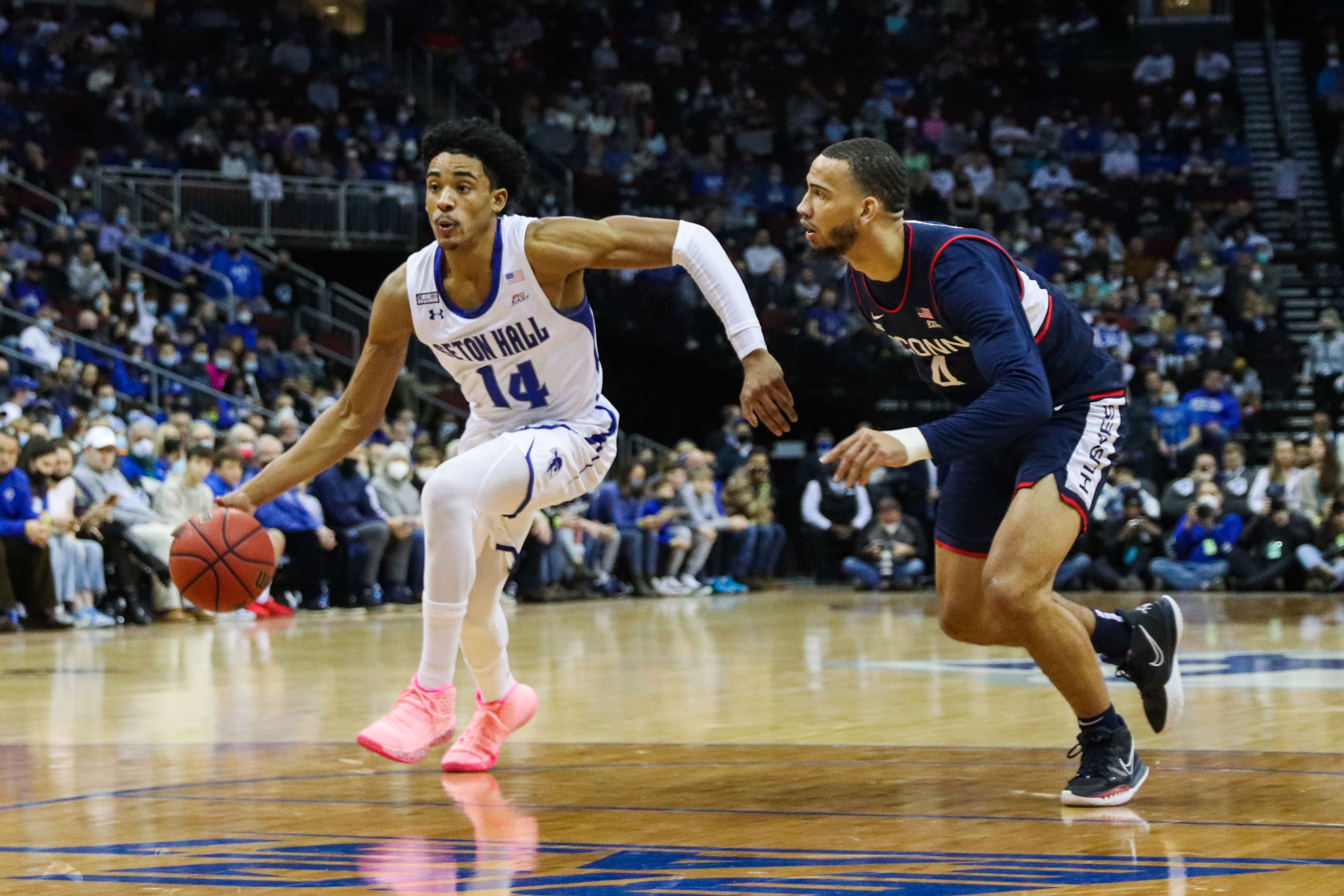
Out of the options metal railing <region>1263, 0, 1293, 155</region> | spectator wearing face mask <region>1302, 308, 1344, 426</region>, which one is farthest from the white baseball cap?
metal railing <region>1263, 0, 1293, 155</region>

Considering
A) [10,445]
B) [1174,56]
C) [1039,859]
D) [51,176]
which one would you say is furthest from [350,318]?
[1039,859]

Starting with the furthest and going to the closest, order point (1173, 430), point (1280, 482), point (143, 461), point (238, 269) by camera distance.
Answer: point (238, 269), point (1173, 430), point (1280, 482), point (143, 461)

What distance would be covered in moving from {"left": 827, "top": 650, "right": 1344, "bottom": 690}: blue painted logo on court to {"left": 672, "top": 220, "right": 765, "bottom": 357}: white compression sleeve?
2.75 metres

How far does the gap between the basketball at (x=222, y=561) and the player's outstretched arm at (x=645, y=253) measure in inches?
48.8

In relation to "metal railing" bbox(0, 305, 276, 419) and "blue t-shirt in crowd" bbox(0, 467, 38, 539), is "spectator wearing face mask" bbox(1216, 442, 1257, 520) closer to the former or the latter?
"metal railing" bbox(0, 305, 276, 419)

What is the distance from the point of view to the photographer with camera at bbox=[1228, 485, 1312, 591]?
16.5 meters

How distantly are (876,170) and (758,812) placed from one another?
1.78m

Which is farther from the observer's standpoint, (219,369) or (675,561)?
(675,561)

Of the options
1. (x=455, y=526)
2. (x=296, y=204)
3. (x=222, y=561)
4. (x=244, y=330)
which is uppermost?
(x=296, y=204)

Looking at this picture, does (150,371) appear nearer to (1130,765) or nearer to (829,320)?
(829,320)

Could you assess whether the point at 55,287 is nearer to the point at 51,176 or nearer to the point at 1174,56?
the point at 51,176

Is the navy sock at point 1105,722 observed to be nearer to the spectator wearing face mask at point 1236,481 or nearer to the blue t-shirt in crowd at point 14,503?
the blue t-shirt in crowd at point 14,503

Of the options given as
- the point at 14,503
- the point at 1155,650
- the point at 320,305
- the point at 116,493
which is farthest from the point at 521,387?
the point at 320,305

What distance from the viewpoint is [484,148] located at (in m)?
5.46
